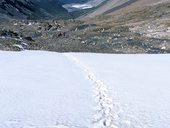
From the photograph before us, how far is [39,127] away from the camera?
56.2ft

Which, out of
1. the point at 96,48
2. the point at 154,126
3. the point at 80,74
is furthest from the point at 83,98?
the point at 96,48

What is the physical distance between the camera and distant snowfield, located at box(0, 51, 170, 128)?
60.1 feet

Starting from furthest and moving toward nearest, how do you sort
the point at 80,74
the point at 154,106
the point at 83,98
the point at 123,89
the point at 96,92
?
1. the point at 80,74
2. the point at 123,89
3. the point at 96,92
4. the point at 83,98
5. the point at 154,106

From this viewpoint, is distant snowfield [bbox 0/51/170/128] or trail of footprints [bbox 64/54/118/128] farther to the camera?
distant snowfield [bbox 0/51/170/128]

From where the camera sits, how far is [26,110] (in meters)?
20.3

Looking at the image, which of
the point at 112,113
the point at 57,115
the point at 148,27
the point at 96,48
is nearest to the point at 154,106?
the point at 112,113

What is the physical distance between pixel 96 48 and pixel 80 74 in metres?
44.0

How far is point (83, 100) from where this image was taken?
75.9 ft

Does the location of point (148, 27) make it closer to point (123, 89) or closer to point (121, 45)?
point (121, 45)

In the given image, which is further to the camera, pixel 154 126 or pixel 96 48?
pixel 96 48

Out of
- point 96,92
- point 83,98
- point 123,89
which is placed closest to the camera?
point 83,98

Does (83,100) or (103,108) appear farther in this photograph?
(83,100)

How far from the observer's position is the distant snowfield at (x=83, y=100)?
18328 mm

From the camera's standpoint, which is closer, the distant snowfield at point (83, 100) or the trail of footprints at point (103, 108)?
the trail of footprints at point (103, 108)
